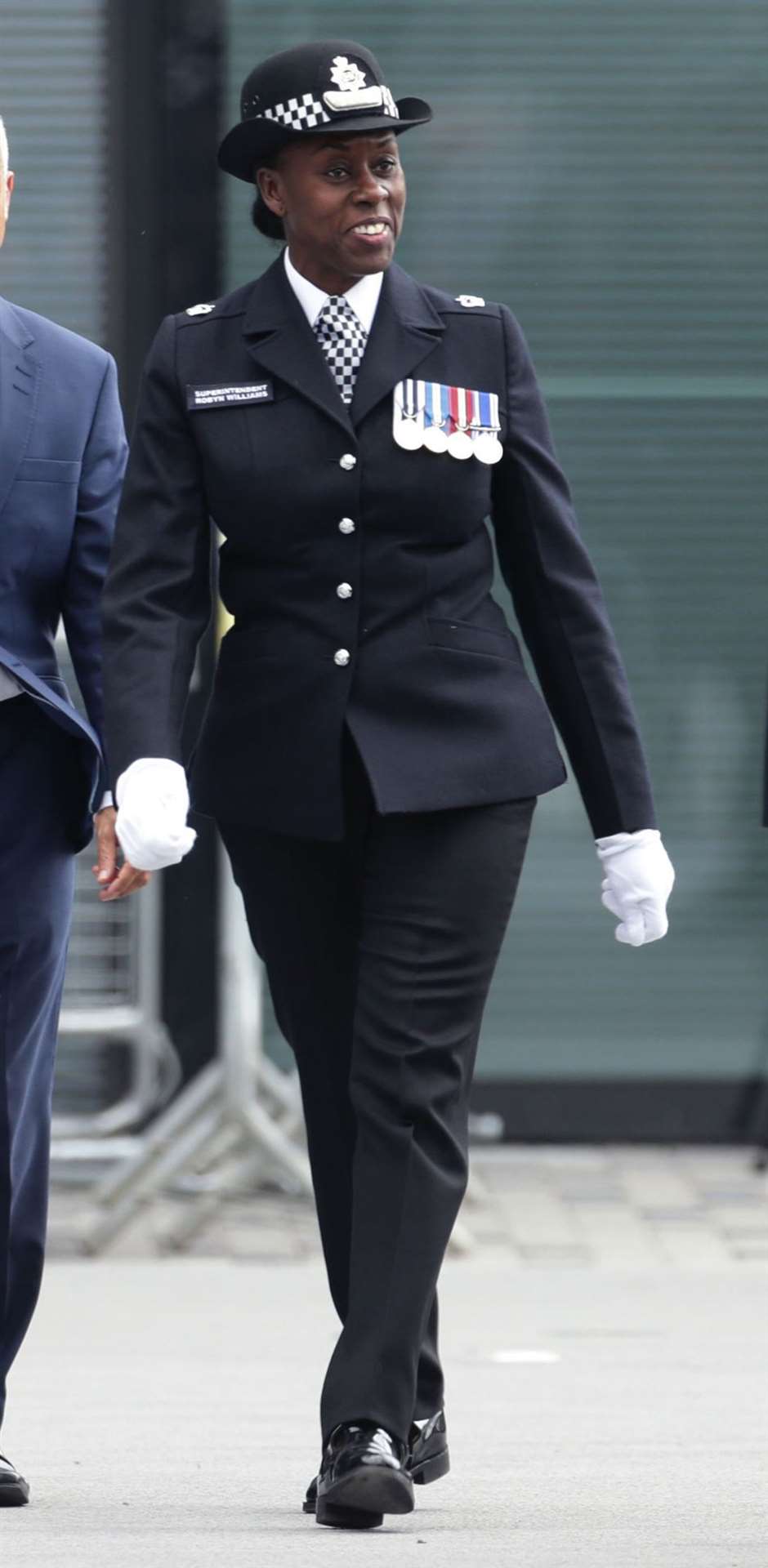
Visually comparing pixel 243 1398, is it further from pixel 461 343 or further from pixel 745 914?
pixel 745 914

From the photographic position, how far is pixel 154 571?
371 centimetres

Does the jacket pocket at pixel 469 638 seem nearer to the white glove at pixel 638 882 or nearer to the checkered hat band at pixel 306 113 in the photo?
the white glove at pixel 638 882

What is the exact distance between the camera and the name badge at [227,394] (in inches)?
146

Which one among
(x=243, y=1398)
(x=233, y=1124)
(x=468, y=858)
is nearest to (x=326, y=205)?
(x=468, y=858)

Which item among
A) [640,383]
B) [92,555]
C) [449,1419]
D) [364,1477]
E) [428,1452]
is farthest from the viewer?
[640,383]

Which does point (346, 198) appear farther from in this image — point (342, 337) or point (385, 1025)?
point (385, 1025)

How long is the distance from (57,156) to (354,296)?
3988mm

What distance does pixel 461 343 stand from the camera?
3795 mm

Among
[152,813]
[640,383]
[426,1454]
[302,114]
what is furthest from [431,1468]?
[640,383]

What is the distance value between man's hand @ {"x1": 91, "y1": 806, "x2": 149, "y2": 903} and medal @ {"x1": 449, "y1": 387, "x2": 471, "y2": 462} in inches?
25.3

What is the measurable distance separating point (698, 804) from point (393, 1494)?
4228 mm

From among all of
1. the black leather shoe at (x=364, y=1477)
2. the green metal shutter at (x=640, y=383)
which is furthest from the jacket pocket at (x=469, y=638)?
the green metal shutter at (x=640, y=383)

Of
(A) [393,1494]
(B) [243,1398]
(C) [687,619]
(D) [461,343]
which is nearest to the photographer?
(A) [393,1494]

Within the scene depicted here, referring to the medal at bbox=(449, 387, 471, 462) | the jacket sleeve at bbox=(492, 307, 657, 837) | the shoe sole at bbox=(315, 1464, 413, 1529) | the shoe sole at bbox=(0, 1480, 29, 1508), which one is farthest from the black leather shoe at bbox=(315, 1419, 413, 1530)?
the medal at bbox=(449, 387, 471, 462)
